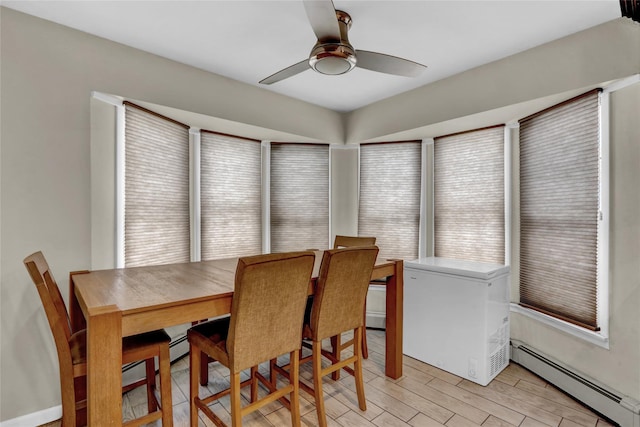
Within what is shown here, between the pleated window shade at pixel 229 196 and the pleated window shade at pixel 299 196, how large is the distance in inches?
8.5

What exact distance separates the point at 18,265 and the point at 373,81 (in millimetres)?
3048

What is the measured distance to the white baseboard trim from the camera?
1.94 metres

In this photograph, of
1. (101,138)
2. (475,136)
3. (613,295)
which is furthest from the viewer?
(475,136)

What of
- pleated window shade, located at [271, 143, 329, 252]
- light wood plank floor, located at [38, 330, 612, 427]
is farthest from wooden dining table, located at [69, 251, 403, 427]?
pleated window shade, located at [271, 143, 329, 252]

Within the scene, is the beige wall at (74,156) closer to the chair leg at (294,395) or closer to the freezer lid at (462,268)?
the freezer lid at (462,268)

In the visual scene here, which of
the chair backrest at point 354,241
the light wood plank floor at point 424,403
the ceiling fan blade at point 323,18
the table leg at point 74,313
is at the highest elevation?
the ceiling fan blade at point 323,18

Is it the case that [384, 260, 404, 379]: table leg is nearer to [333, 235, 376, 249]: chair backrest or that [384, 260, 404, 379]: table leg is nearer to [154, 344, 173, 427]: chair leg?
[333, 235, 376, 249]: chair backrest

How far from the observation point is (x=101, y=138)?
2.33 metres

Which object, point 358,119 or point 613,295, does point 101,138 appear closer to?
point 358,119

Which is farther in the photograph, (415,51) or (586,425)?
(415,51)

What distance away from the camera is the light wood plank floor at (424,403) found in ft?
6.57

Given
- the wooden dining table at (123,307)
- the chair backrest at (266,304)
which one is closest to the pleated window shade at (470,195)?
the wooden dining table at (123,307)

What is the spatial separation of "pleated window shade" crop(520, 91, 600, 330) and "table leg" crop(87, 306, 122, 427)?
287cm

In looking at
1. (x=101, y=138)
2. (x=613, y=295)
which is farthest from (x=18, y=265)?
(x=613, y=295)
